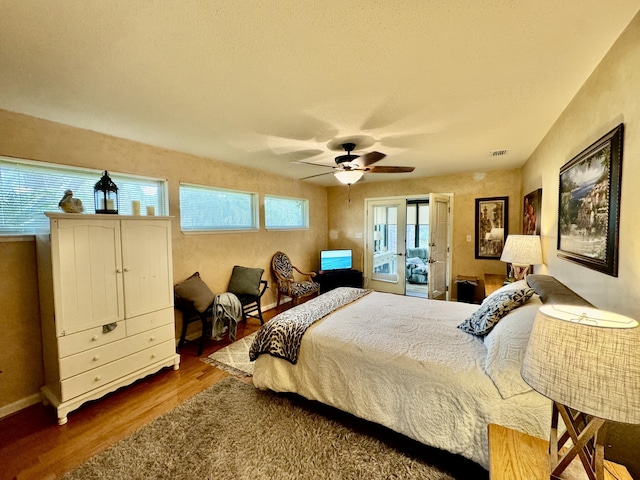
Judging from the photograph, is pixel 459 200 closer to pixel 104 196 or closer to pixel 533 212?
pixel 533 212

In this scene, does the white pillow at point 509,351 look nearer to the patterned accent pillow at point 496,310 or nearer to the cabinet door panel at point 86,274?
the patterned accent pillow at point 496,310

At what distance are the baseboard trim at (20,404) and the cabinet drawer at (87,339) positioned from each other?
2.34 ft

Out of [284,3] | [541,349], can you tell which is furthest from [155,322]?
[541,349]

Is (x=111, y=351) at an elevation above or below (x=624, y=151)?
below

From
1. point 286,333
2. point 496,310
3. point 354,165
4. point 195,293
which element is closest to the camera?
point 496,310

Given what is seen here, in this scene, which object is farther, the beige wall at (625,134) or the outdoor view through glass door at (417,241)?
the outdoor view through glass door at (417,241)

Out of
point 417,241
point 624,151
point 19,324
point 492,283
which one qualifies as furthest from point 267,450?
point 417,241

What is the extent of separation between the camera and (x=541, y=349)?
912 millimetres

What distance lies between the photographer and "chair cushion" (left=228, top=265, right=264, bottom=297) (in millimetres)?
3850

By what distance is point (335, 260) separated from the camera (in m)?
5.61

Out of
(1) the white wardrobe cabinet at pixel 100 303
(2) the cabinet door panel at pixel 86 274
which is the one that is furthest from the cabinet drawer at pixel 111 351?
(2) the cabinet door panel at pixel 86 274

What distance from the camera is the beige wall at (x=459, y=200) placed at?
Result: 4.52 metres

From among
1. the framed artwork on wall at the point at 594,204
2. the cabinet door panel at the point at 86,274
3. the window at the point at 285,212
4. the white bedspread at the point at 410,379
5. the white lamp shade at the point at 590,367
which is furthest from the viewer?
the window at the point at 285,212

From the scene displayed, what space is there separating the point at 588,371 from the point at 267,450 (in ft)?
5.94
